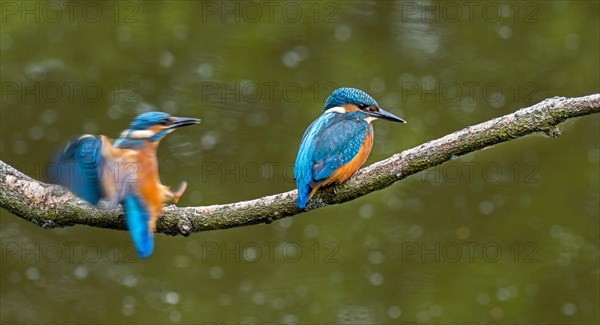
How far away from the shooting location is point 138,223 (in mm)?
1750

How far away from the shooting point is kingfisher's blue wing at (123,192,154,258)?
1.72m

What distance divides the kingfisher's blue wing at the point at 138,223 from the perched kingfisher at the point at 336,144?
34 centimetres

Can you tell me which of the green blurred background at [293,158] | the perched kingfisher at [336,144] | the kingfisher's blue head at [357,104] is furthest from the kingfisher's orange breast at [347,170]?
the green blurred background at [293,158]

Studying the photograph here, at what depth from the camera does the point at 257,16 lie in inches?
161

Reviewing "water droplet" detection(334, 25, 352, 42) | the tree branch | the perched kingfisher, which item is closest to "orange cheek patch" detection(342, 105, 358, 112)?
the perched kingfisher

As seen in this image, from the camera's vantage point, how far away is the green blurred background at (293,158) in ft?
13.2

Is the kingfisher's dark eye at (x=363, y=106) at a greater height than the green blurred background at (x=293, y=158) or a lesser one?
greater

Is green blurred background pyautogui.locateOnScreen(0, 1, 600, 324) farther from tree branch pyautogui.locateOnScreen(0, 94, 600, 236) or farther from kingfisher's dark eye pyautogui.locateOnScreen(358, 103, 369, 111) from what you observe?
tree branch pyautogui.locateOnScreen(0, 94, 600, 236)

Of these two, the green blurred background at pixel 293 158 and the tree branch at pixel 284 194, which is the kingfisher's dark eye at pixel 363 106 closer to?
the tree branch at pixel 284 194

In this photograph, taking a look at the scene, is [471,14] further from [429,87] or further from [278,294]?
[278,294]

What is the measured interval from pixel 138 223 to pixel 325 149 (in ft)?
1.75

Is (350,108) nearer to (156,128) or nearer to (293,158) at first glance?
(156,128)

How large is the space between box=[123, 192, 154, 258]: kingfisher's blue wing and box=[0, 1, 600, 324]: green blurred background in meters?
2.25

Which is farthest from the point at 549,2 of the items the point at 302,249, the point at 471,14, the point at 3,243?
the point at 3,243
